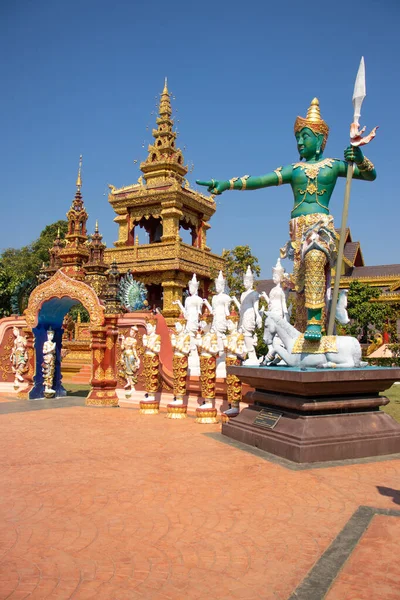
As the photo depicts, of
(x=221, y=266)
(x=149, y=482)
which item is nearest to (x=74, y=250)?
→ (x=221, y=266)

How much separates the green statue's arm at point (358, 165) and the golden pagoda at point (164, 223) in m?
19.8

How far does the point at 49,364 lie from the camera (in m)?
13.8

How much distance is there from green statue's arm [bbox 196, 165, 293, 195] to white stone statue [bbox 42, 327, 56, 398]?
7.45 m

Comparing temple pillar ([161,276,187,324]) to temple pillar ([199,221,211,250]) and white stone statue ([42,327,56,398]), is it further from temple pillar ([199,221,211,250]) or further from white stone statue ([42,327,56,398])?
white stone statue ([42,327,56,398])

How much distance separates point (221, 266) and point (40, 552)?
96.7 ft

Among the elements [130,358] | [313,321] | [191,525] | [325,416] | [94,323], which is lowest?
[191,525]

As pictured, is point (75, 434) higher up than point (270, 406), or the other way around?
point (270, 406)

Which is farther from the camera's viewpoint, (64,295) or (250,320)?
(64,295)

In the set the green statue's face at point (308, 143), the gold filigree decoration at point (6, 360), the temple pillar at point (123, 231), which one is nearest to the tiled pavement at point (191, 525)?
the green statue's face at point (308, 143)

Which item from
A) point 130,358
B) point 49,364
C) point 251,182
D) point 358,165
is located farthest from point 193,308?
point 358,165

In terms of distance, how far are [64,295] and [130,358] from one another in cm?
257

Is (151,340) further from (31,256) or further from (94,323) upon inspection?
(31,256)

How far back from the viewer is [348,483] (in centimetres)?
545

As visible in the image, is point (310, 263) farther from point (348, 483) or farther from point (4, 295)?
point (4, 295)
